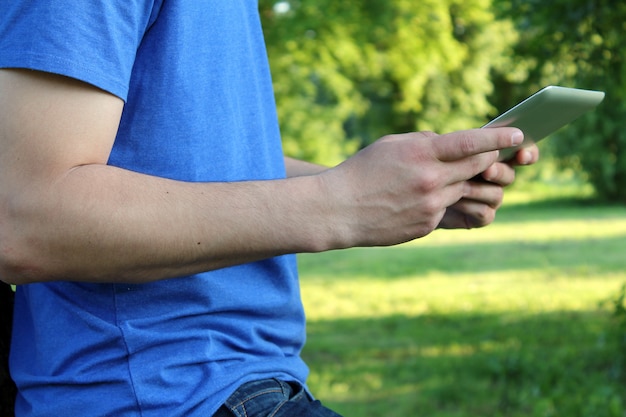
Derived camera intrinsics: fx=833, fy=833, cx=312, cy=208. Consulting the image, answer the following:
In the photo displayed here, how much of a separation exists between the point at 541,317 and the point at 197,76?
7932 millimetres

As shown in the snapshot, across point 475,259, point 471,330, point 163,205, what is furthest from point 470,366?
point 475,259

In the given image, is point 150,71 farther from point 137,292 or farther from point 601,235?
point 601,235

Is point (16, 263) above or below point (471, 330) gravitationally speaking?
above

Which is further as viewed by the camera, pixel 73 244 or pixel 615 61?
pixel 615 61

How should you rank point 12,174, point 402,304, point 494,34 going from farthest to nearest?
point 494,34 < point 402,304 < point 12,174

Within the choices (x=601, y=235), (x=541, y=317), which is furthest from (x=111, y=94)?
(x=601, y=235)

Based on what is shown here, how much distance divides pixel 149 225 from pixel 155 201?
0.04 metres

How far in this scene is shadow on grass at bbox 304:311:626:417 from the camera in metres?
5.53

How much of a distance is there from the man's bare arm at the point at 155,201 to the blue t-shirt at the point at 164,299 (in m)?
0.09

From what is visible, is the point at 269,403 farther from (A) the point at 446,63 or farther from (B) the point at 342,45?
(A) the point at 446,63

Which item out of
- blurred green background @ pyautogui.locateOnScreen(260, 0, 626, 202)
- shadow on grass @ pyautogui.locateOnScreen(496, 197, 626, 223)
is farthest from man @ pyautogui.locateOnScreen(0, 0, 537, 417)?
shadow on grass @ pyautogui.locateOnScreen(496, 197, 626, 223)

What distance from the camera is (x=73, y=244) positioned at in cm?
118

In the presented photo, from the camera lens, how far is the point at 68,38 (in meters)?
1.17

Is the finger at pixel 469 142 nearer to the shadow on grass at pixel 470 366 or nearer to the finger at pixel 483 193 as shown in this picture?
the finger at pixel 483 193
